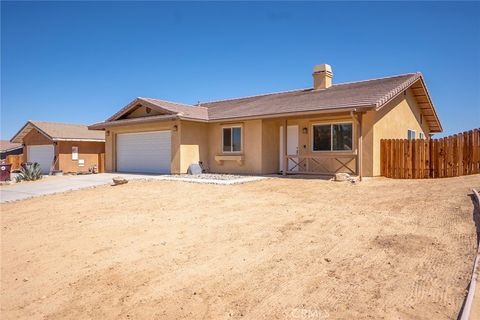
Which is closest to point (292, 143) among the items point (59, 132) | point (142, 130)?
point (142, 130)

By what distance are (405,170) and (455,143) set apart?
2.03 metres

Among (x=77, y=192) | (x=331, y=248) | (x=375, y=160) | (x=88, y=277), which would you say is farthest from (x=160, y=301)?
(x=375, y=160)

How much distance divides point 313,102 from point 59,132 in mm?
20016

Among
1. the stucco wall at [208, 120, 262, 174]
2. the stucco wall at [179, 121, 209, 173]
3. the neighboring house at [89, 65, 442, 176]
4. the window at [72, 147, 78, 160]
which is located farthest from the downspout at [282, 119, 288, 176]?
the window at [72, 147, 78, 160]

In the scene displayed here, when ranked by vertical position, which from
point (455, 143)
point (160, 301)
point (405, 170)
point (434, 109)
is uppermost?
point (434, 109)

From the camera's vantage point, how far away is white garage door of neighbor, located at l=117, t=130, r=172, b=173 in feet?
59.7

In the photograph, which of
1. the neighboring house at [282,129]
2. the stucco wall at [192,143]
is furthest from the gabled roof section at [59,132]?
the stucco wall at [192,143]

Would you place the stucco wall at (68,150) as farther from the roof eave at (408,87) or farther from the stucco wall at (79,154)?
the roof eave at (408,87)

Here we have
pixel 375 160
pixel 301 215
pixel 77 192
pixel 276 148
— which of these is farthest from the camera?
pixel 276 148

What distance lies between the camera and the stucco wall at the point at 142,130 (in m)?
17.2

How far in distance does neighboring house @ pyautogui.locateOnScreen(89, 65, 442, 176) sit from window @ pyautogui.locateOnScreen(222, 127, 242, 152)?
51 mm

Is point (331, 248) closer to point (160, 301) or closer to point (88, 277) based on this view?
point (160, 301)

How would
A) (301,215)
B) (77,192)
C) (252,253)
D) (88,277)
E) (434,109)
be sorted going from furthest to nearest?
(434,109) → (77,192) → (301,215) → (252,253) → (88,277)

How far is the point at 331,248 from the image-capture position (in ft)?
17.5
